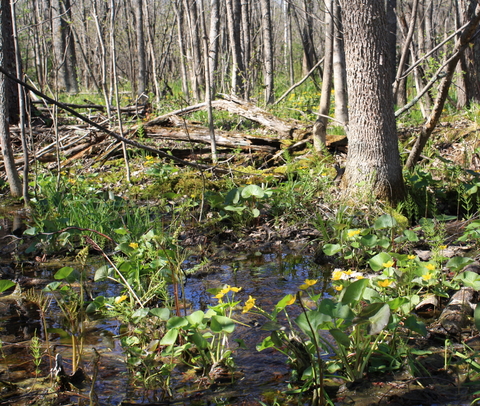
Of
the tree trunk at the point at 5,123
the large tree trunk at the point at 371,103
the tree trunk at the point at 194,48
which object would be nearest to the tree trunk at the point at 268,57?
the tree trunk at the point at 194,48

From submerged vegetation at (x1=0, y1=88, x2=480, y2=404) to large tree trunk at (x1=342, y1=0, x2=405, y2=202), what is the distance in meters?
0.20

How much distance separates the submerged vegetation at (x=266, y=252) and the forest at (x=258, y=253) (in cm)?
2

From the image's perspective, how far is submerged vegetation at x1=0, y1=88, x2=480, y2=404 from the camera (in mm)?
1859

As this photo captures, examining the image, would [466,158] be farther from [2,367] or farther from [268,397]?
[2,367]

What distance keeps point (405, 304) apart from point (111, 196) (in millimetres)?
3040

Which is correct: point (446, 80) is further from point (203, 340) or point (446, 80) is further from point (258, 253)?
point (203, 340)

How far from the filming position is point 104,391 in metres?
1.89

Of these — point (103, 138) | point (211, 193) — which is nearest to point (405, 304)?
point (211, 193)

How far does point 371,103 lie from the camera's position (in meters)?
3.90

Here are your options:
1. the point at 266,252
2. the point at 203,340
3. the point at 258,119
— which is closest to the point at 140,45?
the point at 258,119

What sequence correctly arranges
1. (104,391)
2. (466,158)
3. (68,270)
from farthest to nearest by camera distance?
1. (466,158)
2. (68,270)
3. (104,391)

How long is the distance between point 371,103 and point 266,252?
→ 5.12 feet

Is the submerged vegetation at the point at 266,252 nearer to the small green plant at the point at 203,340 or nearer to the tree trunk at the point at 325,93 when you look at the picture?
the small green plant at the point at 203,340

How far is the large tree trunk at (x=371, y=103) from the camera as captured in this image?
3811mm
